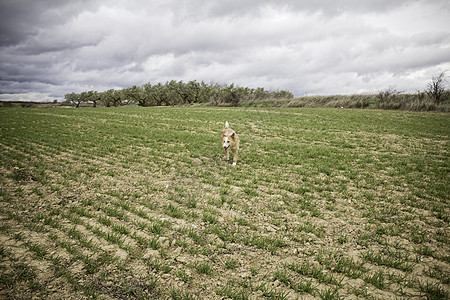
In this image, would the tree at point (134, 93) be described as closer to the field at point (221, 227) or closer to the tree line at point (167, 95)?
the tree line at point (167, 95)

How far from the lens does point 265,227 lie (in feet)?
14.8

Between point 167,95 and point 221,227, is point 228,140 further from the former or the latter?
point 167,95

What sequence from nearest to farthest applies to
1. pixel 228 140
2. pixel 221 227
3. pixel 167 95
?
pixel 221 227 < pixel 228 140 < pixel 167 95

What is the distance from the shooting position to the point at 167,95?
234ft

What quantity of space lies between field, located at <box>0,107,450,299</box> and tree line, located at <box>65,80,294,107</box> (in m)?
46.0

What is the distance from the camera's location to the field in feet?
9.78

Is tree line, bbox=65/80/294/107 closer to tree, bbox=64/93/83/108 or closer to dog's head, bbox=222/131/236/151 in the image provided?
tree, bbox=64/93/83/108

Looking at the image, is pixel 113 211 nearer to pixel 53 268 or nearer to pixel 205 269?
pixel 53 268

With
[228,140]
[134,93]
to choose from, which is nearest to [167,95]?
[134,93]

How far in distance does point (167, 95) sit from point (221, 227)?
74218 millimetres

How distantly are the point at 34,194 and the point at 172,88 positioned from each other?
7048 centimetres

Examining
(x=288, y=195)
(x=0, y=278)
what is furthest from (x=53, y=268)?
(x=288, y=195)

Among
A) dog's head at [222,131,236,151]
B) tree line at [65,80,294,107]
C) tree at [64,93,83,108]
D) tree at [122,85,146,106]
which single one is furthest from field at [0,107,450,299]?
tree at [64,93,83,108]

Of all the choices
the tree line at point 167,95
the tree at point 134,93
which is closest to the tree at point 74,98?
the tree line at point 167,95
